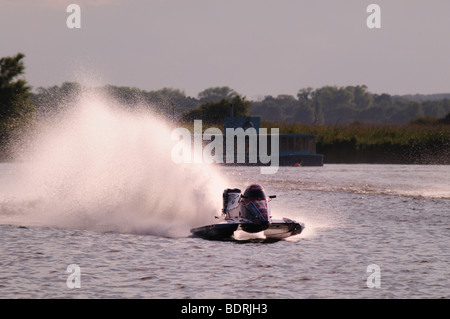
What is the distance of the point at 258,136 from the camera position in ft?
221

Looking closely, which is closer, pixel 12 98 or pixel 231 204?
pixel 231 204

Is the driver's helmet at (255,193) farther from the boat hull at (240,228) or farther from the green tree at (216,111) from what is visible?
the green tree at (216,111)

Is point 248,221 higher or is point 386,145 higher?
point 386,145

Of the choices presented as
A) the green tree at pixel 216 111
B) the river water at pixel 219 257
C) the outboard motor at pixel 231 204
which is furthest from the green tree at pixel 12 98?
the outboard motor at pixel 231 204

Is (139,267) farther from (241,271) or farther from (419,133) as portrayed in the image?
(419,133)

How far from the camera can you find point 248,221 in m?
19.1

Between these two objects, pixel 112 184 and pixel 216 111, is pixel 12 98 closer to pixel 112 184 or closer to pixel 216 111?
pixel 216 111

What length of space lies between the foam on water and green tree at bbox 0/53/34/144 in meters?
35.3

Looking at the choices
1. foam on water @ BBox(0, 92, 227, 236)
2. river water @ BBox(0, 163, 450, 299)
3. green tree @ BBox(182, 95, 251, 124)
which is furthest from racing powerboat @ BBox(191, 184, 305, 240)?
green tree @ BBox(182, 95, 251, 124)

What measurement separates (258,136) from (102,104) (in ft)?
109

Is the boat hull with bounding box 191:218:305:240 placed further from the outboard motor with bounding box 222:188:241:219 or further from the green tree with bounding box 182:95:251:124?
the green tree with bounding box 182:95:251:124

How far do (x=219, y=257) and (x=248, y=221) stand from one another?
7.07 ft

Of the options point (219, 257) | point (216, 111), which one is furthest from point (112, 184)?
point (216, 111)
